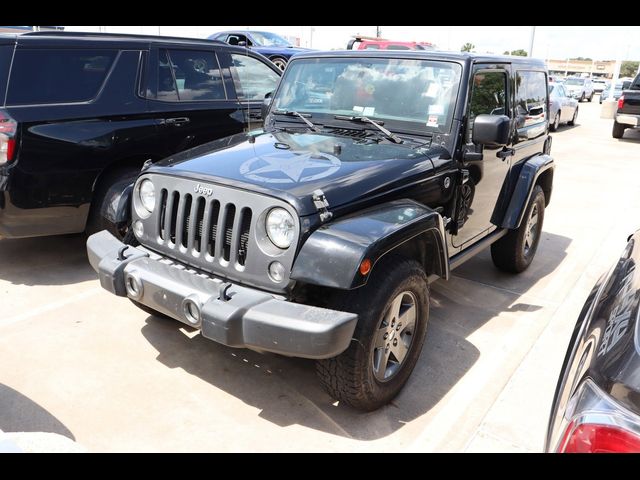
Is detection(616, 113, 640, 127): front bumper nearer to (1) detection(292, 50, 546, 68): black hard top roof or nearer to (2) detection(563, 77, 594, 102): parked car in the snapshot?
(1) detection(292, 50, 546, 68): black hard top roof

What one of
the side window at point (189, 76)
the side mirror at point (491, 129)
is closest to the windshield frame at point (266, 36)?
the side window at point (189, 76)

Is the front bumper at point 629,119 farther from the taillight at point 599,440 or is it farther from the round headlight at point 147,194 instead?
the taillight at point 599,440

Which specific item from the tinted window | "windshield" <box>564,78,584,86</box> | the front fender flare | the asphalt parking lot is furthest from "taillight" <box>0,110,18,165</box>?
"windshield" <box>564,78,584,86</box>

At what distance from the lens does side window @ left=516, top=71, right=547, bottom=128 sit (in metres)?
4.65

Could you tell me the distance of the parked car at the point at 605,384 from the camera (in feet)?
4.30

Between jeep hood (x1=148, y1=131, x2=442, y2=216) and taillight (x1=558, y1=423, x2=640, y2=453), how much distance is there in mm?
1582

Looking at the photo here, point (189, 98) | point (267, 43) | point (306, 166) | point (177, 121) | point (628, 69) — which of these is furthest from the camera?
point (628, 69)

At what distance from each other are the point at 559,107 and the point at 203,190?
1652 centimetres

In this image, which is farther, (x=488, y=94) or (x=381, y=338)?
(x=488, y=94)

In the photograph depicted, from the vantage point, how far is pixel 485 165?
4094mm

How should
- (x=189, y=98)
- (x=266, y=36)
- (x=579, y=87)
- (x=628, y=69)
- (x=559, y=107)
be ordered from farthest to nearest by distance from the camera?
(x=628, y=69)
(x=579, y=87)
(x=559, y=107)
(x=266, y=36)
(x=189, y=98)

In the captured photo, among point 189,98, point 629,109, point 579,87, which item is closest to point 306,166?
point 189,98

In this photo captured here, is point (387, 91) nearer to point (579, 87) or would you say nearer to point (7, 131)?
point (7, 131)

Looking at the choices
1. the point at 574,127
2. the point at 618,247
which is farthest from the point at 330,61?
the point at 574,127
